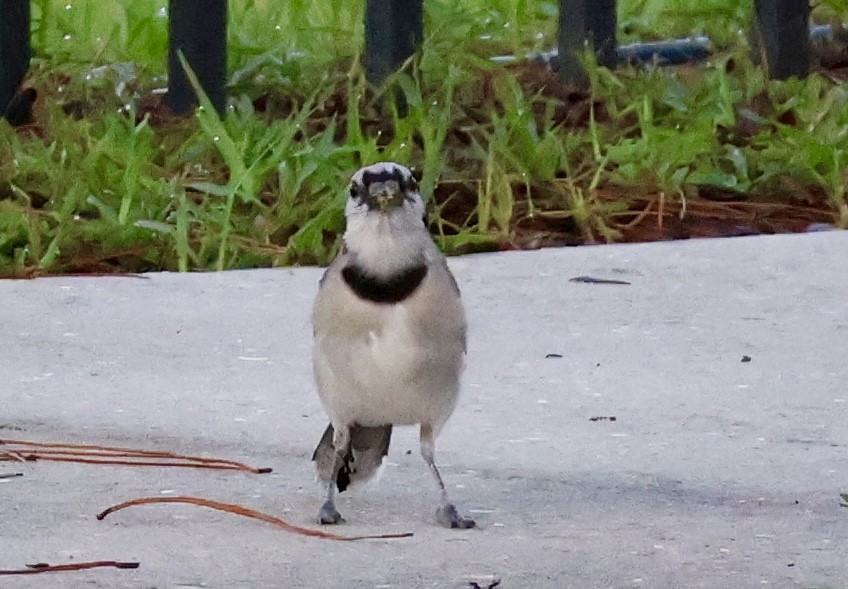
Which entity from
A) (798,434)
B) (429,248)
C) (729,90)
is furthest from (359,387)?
(729,90)

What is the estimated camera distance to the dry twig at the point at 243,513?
3.76 metres

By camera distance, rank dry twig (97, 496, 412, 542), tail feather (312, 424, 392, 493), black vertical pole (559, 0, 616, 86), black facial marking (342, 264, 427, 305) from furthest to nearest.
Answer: black vertical pole (559, 0, 616, 86) → tail feather (312, 424, 392, 493) → black facial marking (342, 264, 427, 305) → dry twig (97, 496, 412, 542)

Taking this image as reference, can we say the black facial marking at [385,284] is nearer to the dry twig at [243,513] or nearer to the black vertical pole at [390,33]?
the dry twig at [243,513]

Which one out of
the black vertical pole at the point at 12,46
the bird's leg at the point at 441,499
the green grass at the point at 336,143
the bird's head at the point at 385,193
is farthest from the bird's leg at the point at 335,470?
the black vertical pole at the point at 12,46

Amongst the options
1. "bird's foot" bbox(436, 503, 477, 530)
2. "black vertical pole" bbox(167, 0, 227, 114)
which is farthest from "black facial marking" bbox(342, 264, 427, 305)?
"black vertical pole" bbox(167, 0, 227, 114)

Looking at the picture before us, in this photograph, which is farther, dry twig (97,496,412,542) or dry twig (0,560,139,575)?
dry twig (97,496,412,542)

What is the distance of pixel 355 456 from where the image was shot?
13.5 ft

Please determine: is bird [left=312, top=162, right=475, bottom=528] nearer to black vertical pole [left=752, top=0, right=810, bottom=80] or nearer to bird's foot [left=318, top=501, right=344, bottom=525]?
bird's foot [left=318, top=501, right=344, bottom=525]

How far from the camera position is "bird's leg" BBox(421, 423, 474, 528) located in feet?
12.5

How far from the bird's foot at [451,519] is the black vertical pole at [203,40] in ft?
11.7

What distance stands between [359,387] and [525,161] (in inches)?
121

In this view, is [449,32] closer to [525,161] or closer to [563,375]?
[525,161]

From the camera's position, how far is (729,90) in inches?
302

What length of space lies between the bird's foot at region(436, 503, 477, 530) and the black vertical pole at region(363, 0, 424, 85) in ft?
11.7
